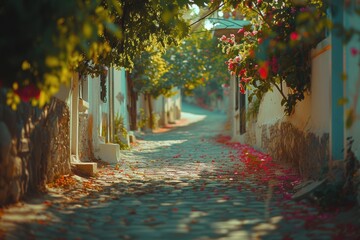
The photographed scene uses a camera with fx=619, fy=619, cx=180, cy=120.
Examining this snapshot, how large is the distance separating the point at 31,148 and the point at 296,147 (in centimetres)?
→ 528

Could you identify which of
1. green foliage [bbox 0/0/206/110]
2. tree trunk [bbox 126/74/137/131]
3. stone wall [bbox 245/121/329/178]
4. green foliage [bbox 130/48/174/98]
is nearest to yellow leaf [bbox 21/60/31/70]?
green foliage [bbox 0/0/206/110]

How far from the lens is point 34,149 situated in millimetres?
8078

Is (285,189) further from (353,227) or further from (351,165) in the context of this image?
(353,227)

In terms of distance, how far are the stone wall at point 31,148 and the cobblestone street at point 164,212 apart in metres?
0.25

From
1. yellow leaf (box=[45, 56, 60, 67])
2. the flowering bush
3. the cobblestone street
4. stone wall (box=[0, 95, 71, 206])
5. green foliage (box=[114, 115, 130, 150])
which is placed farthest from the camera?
green foliage (box=[114, 115, 130, 150])

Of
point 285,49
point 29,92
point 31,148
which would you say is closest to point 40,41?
point 29,92

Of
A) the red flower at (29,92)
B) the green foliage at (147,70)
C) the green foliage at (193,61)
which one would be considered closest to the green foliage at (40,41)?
the red flower at (29,92)

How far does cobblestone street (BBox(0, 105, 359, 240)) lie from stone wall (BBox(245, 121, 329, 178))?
2.83 feet

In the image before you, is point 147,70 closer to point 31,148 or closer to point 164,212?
point 31,148

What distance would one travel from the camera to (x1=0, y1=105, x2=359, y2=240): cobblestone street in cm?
621

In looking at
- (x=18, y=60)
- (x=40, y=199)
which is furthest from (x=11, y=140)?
(x=18, y=60)

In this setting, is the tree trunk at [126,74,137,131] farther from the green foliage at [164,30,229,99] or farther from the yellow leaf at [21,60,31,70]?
the yellow leaf at [21,60,31,70]

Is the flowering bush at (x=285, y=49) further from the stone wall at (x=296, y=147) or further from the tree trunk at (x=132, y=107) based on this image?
the tree trunk at (x=132, y=107)

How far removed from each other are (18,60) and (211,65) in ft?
83.7
